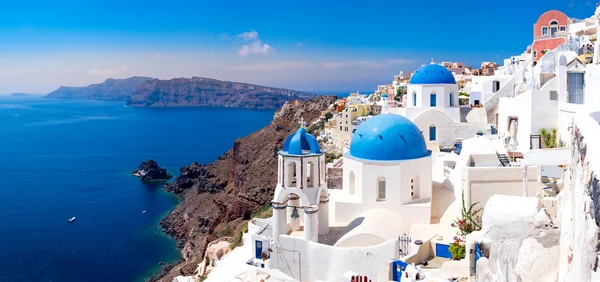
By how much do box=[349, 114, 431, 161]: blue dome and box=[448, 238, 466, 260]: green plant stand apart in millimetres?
3197

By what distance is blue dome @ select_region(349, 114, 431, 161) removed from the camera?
15.6 meters

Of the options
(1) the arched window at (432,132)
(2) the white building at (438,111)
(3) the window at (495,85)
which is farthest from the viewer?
(3) the window at (495,85)

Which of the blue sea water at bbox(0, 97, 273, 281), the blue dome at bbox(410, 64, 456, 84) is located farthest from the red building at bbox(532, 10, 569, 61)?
the blue sea water at bbox(0, 97, 273, 281)

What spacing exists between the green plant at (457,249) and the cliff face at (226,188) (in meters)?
18.6

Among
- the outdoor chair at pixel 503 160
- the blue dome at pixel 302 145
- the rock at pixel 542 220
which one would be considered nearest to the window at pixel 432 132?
the outdoor chair at pixel 503 160

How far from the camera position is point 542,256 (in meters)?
8.45

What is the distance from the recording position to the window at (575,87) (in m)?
15.1

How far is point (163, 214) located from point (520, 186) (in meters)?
40.6

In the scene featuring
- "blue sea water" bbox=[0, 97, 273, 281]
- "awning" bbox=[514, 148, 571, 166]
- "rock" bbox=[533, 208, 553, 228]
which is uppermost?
"awning" bbox=[514, 148, 571, 166]

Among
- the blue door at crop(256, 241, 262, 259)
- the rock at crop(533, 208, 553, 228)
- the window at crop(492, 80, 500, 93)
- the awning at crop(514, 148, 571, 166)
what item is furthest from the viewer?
the window at crop(492, 80, 500, 93)

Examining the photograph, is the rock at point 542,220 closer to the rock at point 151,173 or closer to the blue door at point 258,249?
the blue door at point 258,249

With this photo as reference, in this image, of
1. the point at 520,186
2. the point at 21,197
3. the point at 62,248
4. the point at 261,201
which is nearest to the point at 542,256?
the point at 520,186

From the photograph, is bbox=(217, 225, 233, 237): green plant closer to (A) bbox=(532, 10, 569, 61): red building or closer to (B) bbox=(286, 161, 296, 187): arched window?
(B) bbox=(286, 161, 296, 187): arched window

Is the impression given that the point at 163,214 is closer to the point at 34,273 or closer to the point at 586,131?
the point at 34,273
